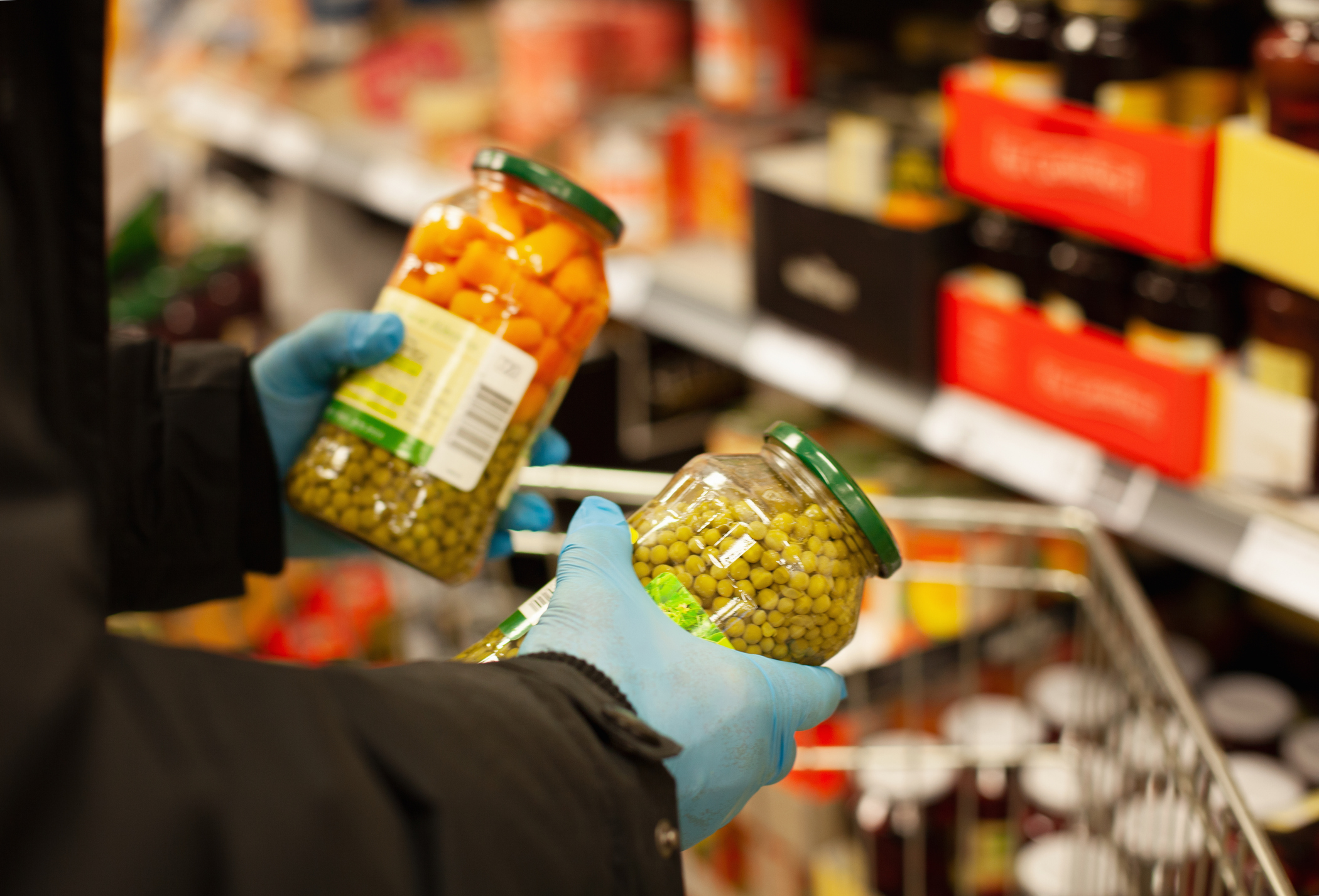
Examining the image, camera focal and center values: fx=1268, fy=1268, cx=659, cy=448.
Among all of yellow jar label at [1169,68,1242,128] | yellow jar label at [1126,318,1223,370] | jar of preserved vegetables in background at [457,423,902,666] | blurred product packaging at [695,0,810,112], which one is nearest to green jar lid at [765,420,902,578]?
jar of preserved vegetables in background at [457,423,902,666]

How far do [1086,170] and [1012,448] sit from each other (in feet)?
0.97

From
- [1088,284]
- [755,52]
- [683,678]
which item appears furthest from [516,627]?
[755,52]

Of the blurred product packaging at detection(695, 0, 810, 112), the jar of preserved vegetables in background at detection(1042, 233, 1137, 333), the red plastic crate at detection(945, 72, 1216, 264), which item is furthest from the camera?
the blurred product packaging at detection(695, 0, 810, 112)

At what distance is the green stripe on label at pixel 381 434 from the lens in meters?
0.86

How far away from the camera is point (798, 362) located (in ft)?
5.27

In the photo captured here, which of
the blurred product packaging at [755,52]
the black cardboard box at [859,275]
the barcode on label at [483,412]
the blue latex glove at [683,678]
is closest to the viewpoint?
the blue latex glove at [683,678]

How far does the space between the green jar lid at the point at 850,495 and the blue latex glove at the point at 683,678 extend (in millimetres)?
81

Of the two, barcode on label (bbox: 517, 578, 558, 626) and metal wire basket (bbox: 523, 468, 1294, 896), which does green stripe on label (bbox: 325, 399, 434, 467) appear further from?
metal wire basket (bbox: 523, 468, 1294, 896)

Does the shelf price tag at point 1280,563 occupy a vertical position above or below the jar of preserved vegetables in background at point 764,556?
below

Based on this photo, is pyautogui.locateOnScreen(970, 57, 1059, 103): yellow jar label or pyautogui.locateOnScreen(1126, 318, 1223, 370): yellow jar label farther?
pyautogui.locateOnScreen(970, 57, 1059, 103): yellow jar label

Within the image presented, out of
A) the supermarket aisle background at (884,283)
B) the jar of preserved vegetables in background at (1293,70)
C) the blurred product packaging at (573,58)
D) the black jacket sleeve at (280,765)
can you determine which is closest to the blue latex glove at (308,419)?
the supermarket aisle background at (884,283)

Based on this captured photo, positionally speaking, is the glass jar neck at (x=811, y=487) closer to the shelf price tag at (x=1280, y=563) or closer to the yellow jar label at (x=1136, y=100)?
the shelf price tag at (x=1280, y=563)

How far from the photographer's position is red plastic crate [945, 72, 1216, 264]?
115 centimetres

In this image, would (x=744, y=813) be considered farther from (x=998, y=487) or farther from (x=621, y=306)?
(x=621, y=306)
